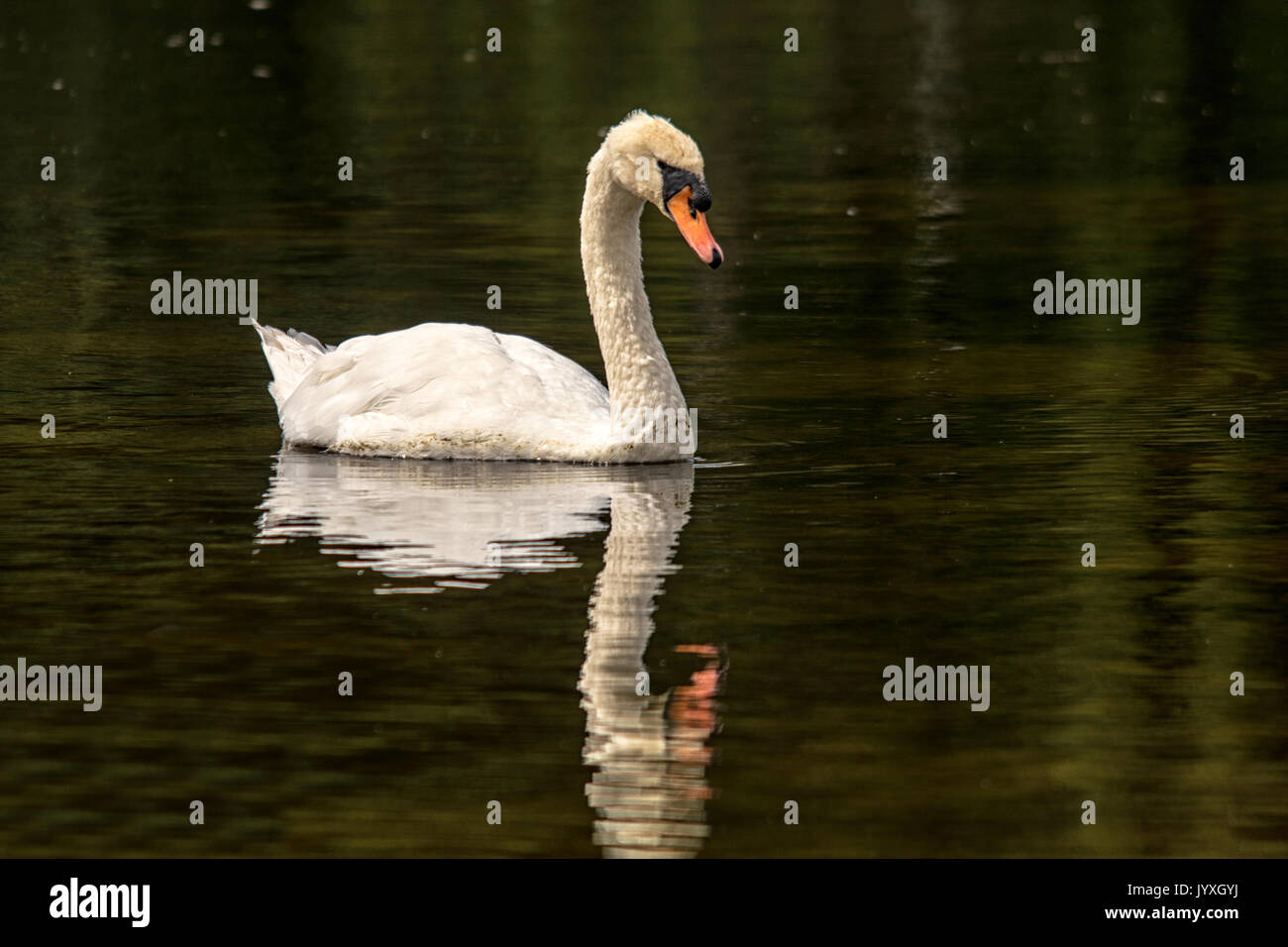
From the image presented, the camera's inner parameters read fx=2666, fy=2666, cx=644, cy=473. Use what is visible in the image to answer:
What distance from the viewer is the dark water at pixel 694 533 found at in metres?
8.66

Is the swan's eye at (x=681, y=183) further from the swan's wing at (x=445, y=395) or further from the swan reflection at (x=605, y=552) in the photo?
the swan reflection at (x=605, y=552)

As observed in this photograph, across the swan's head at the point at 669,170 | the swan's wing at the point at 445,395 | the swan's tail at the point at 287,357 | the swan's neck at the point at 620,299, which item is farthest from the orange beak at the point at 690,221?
the swan's tail at the point at 287,357

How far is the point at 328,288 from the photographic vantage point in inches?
808

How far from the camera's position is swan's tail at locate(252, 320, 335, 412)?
15.6 meters

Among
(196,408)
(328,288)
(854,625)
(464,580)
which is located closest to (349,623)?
(464,580)

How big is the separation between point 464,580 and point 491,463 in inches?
107

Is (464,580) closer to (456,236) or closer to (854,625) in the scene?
(854,625)

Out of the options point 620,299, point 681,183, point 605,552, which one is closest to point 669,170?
point 681,183

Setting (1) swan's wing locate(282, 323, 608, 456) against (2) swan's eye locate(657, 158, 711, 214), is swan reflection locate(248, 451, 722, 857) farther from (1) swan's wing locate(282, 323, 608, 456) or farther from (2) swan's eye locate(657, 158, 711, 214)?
(2) swan's eye locate(657, 158, 711, 214)

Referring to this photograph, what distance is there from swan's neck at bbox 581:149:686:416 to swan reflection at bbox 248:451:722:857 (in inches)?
16.9

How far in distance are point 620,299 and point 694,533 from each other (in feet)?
7.81

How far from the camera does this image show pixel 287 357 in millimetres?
15891

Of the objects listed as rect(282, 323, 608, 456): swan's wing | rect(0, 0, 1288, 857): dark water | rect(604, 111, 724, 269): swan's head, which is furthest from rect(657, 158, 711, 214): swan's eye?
rect(0, 0, 1288, 857): dark water
